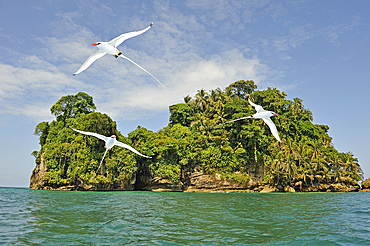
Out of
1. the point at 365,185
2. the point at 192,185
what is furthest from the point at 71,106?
the point at 365,185

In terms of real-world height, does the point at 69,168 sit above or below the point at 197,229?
above

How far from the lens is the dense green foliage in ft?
127

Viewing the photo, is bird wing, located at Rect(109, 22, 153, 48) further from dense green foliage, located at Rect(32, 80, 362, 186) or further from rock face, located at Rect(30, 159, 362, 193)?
rock face, located at Rect(30, 159, 362, 193)

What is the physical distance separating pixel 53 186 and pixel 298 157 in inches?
1454

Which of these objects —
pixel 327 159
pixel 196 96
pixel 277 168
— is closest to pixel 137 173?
pixel 196 96

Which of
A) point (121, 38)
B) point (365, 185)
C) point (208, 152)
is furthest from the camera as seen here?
point (365, 185)

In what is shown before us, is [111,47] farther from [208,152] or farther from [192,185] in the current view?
[192,185]

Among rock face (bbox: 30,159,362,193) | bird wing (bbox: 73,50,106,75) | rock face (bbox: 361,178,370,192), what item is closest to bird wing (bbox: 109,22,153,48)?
bird wing (bbox: 73,50,106,75)

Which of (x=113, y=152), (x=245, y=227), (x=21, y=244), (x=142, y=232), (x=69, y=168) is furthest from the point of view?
(x=113, y=152)

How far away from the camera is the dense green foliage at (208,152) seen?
3875 cm

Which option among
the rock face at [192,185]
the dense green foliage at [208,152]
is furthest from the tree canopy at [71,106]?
the rock face at [192,185]

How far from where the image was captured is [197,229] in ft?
26.8

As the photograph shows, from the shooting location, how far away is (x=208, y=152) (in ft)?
130

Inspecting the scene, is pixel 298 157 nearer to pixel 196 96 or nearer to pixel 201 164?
pixel 201 164
